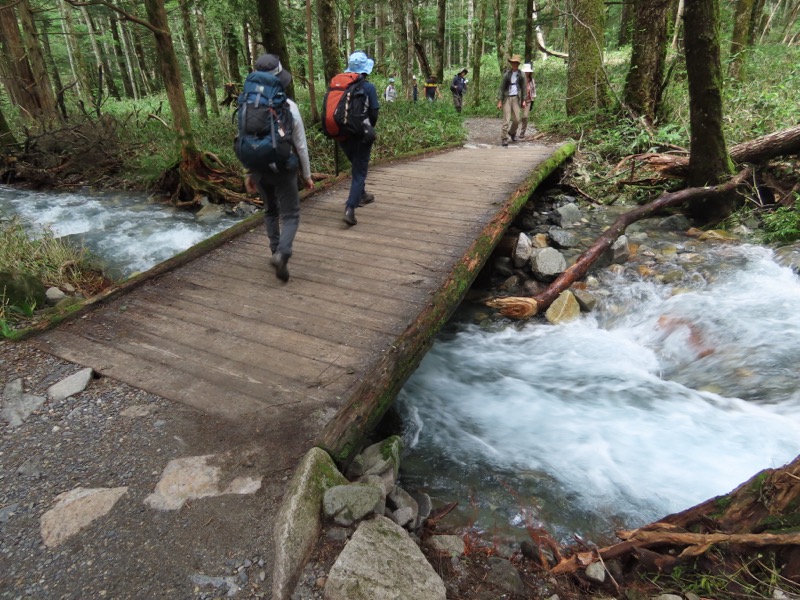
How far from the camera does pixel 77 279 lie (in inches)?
253

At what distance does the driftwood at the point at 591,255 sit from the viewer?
632 centimetres

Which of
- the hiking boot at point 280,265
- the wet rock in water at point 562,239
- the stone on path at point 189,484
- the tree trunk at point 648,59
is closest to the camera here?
the stone on path at point 189,484

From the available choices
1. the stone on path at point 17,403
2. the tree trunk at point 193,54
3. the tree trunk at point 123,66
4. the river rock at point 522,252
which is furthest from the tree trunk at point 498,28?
the tree trunk at point 123,66

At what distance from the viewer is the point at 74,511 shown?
241 cm

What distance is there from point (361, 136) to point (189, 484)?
172 inches

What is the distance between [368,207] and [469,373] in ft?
10.3

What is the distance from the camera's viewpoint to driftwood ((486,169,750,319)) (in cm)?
632

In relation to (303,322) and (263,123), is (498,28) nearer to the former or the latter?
(263,123)

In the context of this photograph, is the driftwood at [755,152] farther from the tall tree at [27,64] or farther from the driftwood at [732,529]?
the tall tree at [27,64]

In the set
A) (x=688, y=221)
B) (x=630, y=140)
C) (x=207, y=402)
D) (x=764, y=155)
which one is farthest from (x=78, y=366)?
(x=630, y=140)

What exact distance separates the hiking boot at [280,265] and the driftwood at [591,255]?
3.02m

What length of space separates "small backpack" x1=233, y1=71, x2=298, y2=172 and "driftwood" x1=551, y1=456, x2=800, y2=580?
12.1 ft

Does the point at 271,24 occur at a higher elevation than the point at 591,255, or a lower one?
higher

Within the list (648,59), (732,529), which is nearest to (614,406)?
(732,529)
